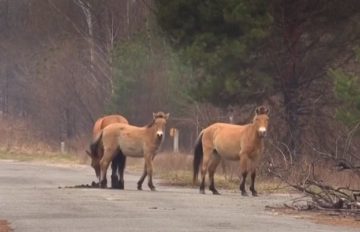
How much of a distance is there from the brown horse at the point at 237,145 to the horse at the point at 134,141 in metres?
1.16

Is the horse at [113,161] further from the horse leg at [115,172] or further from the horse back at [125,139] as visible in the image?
the horse back at [125,139]

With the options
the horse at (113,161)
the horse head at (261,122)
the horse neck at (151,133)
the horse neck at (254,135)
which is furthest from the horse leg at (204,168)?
the horse at (113,161)

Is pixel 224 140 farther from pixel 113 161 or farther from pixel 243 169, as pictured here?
pixel 113 161

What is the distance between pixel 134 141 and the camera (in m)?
28.5

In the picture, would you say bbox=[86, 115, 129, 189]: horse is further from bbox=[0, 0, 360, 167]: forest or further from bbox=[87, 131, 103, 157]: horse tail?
bbox=[0, 0, 360, 167]: forest

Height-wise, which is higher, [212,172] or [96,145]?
[96,145]

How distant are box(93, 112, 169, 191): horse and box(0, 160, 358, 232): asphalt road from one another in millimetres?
1675

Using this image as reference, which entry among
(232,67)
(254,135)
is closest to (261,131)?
(254,135)

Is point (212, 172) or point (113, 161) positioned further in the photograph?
point (113, 161)

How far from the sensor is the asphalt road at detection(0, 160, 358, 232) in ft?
57.5

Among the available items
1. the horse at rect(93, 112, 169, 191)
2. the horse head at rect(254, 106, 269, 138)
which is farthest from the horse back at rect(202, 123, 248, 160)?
the horse at rect(93, 112, 169, 191)

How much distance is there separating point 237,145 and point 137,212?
23.9 feet

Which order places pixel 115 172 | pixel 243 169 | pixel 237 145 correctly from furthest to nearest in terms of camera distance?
pixel 115 172, pixel 237 145, pixel 243 169

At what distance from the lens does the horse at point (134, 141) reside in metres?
28.3
